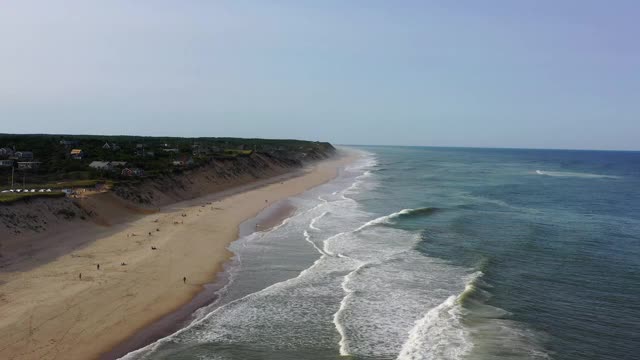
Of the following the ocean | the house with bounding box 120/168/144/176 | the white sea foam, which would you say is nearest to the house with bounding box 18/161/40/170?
the house with bounding box 120/168/144/176

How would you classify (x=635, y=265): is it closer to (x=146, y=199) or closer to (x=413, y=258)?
(x=413, y=258)

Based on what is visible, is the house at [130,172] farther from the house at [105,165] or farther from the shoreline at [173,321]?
the shoreline at [173,321]

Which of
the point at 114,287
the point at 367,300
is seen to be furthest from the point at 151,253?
the point at 367,300

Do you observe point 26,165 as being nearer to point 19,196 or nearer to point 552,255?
point 19,196

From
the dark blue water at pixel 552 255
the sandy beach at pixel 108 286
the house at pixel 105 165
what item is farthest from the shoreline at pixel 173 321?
the house at pixel 105 165

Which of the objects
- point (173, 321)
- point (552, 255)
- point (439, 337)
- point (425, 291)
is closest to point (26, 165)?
point (173, 321)
